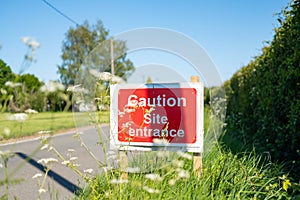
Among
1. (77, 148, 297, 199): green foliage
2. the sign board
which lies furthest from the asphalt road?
(77, 148, 297, 199): green foliage

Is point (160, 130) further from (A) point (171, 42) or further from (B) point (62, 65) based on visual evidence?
(B) point (62, 65)

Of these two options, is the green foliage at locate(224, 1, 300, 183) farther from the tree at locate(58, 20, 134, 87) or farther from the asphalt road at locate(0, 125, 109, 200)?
the tree at locate(58, 20, 134, 87)

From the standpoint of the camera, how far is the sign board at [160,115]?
11.2ft

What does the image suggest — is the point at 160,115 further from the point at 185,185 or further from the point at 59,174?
the point at 59,174

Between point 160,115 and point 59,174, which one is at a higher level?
point 160,115

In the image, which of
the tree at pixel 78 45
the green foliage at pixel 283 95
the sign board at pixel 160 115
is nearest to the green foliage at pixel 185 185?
the sign board at pixel 160 115

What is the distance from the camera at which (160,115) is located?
11.5 ft

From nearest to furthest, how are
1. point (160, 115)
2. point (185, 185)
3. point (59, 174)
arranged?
point (185, 185)
point (160, 115)
point (59, 174)

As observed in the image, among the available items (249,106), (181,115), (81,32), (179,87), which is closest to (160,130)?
(181,115)

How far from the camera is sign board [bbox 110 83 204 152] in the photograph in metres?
3.41

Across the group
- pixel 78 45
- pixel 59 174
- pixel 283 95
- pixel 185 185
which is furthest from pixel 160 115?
pixel 78 45

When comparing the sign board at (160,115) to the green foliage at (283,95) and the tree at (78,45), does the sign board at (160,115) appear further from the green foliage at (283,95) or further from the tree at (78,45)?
the tree at (78,45)

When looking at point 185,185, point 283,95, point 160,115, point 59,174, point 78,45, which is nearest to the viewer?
point 185,185

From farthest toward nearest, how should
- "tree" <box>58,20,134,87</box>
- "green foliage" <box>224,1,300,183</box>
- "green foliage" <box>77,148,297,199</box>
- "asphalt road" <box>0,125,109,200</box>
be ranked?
"tree" <box>58,20,134,87</box> < "asphalt road" <box>0,125,109,200</box> < "green foliage" <box>224,1,300,183</box> < "green foliage" <box>77,148,297,199</box>
